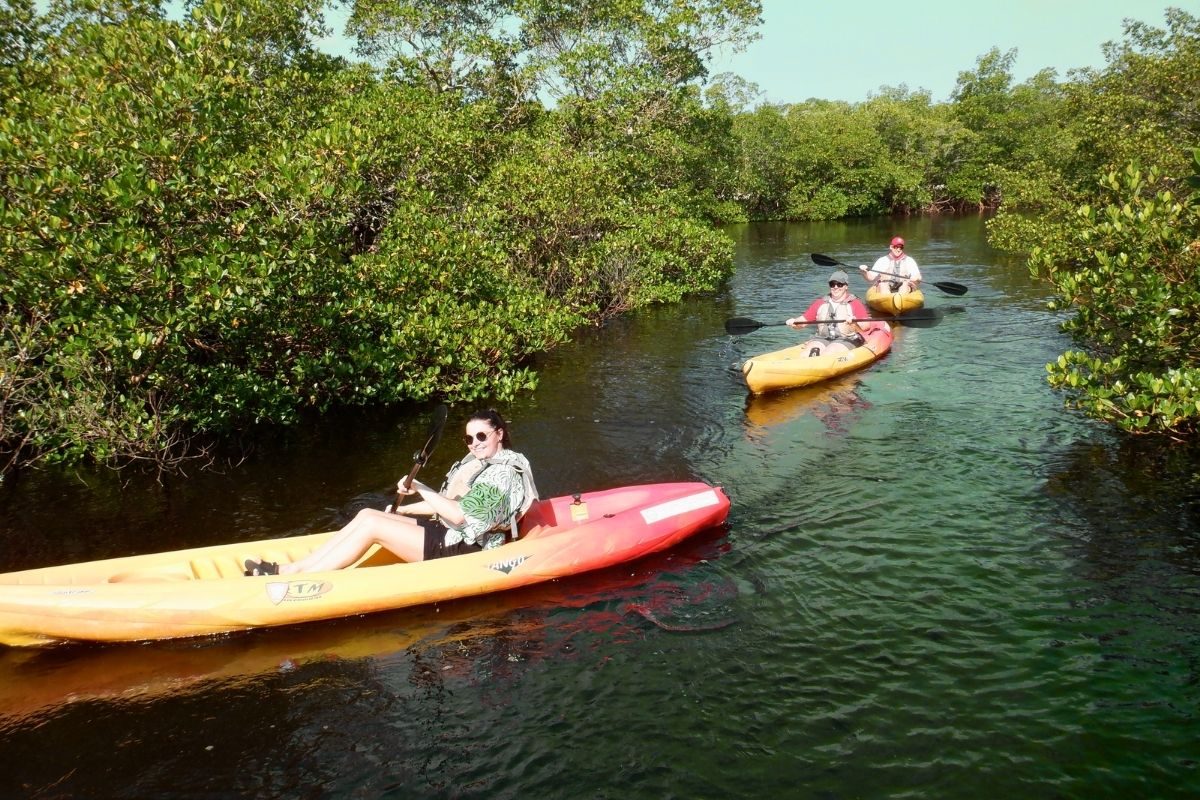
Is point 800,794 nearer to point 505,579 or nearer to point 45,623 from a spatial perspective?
point 505,579

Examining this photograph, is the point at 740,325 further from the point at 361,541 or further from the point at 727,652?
the point at 361,541

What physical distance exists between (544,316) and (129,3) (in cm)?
776

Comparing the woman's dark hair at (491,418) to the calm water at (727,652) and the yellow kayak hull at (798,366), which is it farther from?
the yellow kayak hull at (798,366)

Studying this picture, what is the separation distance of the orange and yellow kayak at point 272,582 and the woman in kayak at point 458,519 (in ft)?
0.52

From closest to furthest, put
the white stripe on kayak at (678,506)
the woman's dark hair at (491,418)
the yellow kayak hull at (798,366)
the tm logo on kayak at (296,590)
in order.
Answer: the tm logo on kayak at (296,590) → the woman's dark hair at (491,418) → the white stripe on kayak at (678,506) → the yellow kayak hull at (798,366)

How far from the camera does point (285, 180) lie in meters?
8.15

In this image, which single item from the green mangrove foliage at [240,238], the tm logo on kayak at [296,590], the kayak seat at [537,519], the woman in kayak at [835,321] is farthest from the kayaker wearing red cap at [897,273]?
Result: the tm logo on kayak at [296,590]

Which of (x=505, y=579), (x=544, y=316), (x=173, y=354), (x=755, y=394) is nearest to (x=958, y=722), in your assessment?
(x=505, y=579)

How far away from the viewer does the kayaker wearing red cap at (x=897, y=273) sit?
608 inches

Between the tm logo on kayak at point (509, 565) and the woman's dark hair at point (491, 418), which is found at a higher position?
the woman's dark hair at point (491, 418)

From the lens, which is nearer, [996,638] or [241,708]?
[241,708]

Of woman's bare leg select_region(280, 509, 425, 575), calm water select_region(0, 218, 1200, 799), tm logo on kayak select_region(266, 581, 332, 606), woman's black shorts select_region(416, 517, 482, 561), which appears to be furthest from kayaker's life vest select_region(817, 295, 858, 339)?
tm logo on kayak select_region(266, 581, 332, 606)

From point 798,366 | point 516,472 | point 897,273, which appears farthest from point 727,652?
point 897,273

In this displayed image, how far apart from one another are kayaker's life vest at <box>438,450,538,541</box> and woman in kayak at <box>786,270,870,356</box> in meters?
6.87
